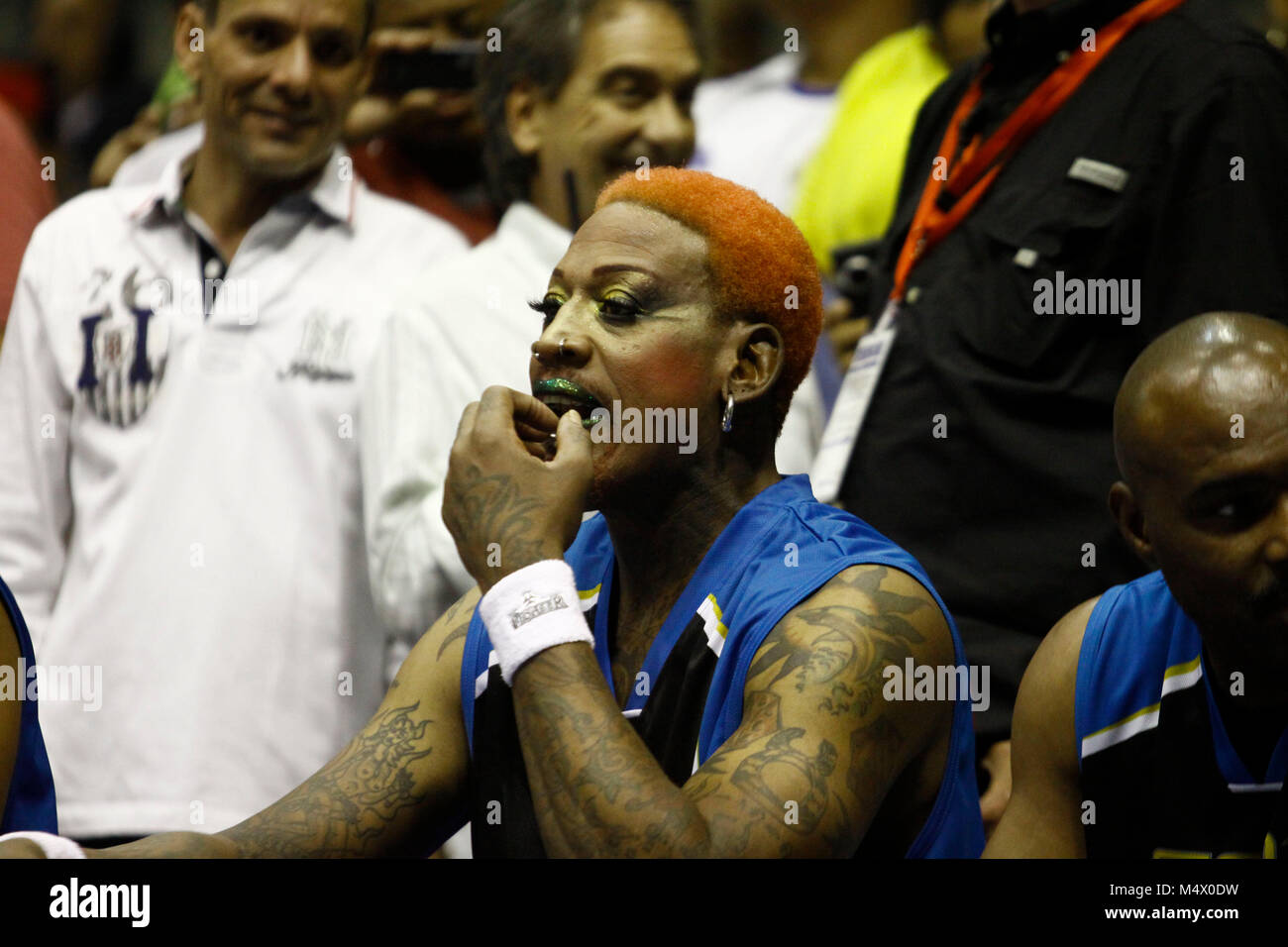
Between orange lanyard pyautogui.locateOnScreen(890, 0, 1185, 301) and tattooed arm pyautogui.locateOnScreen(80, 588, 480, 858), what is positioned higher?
orange lanyard pyautogui.locateOnScreen(890, 0, 1185, 301)

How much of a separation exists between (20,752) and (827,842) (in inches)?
47.9

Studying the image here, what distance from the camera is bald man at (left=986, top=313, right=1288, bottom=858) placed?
7.93ft

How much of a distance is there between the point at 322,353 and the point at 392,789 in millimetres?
1403

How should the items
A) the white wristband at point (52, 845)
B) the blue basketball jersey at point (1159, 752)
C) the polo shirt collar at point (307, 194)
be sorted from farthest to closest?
the polo shirt collar at point (307, 194)
the blue basketball jersey at point (1159, 752)
the white wristband at point (52, 845)

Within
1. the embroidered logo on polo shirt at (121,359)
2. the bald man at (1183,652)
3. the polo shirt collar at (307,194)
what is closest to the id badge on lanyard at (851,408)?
the bald man at (1183,652)

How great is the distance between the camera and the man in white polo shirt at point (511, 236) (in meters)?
3.60

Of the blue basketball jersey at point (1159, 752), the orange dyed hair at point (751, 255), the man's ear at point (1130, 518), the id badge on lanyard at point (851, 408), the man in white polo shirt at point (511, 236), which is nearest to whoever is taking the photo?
the blue basketball jersey at point (1159, 752)

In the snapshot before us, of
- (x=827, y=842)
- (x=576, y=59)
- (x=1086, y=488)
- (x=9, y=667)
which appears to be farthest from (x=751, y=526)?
(x=576, y=59)

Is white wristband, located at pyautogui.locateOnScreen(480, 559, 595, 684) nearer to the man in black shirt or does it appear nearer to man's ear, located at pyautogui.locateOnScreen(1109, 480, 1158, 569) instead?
man's ear, located at pyautogui.locateOnScreen(1109, 480, 1158, 569)

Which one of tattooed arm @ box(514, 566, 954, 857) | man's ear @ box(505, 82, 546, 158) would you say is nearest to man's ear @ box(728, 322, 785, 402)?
tattooed arm @ box(514, 566, 954, 857)

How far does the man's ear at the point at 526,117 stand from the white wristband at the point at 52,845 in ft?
7.13

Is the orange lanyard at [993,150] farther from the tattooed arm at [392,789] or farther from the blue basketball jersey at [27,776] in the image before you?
the blue basketball jersey at [27,776]

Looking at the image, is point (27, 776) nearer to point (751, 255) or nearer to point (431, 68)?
point (751, 255)

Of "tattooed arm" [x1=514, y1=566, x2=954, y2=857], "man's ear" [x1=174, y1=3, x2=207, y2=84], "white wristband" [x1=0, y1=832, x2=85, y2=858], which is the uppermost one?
"man's ear" [x1=174, y1=3, x2=207, y2=84]
